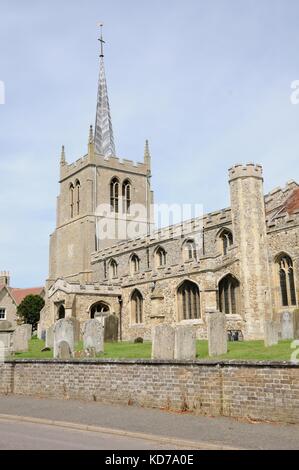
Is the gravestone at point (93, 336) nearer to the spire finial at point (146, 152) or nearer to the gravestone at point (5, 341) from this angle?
the gravestone at point (5, 341)

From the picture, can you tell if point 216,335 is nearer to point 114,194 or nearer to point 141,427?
point 141,427

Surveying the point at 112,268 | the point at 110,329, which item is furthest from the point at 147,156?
the point at 110,329

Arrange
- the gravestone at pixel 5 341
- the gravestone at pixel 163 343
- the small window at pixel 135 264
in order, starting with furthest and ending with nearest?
the small window at pixel 135 264, the gravestone at pixel 5 341, the gravestone at pixel 163 343

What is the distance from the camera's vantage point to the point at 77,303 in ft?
98.0

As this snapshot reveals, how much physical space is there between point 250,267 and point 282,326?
691cm

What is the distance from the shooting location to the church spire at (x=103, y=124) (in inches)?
2114

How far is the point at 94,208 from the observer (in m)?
43.5

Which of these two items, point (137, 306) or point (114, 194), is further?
point (114, 194)

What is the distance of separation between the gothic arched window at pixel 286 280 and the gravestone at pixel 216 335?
10.2 meters

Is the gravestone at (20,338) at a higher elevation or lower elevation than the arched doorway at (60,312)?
lower

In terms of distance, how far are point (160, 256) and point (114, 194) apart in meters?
13.2

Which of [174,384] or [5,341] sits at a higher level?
[5,341]

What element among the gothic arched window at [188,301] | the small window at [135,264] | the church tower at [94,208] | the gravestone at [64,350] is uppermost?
the church tower at [94,208]

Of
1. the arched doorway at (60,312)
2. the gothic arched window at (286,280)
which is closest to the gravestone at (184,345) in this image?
the gothic arched window at (286,280)
